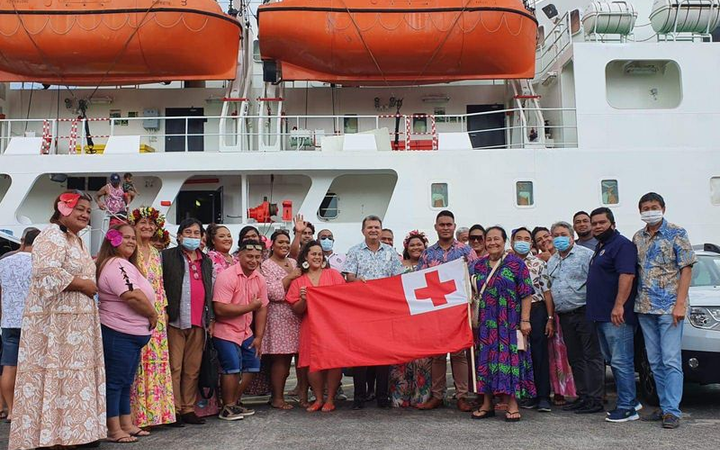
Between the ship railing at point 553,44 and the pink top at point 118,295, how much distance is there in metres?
11.3

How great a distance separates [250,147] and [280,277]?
24.5ft

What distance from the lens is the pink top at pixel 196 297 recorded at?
5273mm

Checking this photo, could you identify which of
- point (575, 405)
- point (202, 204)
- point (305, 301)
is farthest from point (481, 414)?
point (202, 204)

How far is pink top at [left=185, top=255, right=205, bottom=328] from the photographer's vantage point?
5.27 meters

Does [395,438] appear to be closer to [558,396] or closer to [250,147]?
[558,396]

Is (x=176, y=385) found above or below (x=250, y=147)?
below

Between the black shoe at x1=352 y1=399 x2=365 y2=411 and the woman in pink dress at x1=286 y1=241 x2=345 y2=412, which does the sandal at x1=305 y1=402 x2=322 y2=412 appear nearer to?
the woman in pink dress at x1=286 y1=241 x2=345 y2=412

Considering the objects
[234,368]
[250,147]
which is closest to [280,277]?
[234,368]

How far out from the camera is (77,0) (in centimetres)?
1264

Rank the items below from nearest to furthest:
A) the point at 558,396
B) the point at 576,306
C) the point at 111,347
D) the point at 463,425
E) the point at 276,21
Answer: the point at 111,347 → the point at 463,425 → the point at 576,306 → the point at 558,396 → the point at 276,21

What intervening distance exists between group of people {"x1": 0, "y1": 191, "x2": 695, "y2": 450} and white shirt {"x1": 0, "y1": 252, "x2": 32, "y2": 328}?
1cm

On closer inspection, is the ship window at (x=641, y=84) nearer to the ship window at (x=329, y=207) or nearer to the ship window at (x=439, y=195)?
the ship window at (x=439, y=195)

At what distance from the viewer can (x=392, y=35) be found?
40.4 ft

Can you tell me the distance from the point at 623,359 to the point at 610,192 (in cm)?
712
